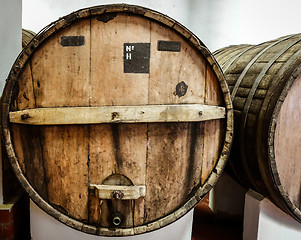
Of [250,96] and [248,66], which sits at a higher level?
[248,66]

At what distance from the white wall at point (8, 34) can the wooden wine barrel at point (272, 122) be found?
1372 mm

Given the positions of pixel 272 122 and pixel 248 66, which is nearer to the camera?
pixel 272 122

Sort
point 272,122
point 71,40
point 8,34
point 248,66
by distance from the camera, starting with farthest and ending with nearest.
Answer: point 248,66
point 8,34
point 272,122
point 71,40

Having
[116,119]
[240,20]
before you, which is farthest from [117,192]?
[240,20]

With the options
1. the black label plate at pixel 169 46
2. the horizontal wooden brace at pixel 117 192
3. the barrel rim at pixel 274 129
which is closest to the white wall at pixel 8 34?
the horizontal wooden brace at pixel 117 192

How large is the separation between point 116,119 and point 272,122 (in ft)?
2.60

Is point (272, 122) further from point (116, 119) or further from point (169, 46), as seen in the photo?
point (116, 119)

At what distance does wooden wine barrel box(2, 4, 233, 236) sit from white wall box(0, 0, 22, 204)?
461mm

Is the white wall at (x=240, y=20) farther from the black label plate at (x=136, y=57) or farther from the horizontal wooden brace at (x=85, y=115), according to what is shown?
the horizontal wooden brace at (x=85, y=115)

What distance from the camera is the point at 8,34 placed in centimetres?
167

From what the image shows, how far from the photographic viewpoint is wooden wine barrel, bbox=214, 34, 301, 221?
1.50 metres

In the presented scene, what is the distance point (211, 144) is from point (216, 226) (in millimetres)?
1420

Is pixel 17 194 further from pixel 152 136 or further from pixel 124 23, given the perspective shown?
pixel 124 23

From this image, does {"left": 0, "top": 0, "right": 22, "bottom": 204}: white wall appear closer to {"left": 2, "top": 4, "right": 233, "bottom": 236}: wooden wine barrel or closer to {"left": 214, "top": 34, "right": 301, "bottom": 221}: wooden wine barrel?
{"left": 2, "top": 4, "right": 233, "bottom": 236}: wooden wine barrel
